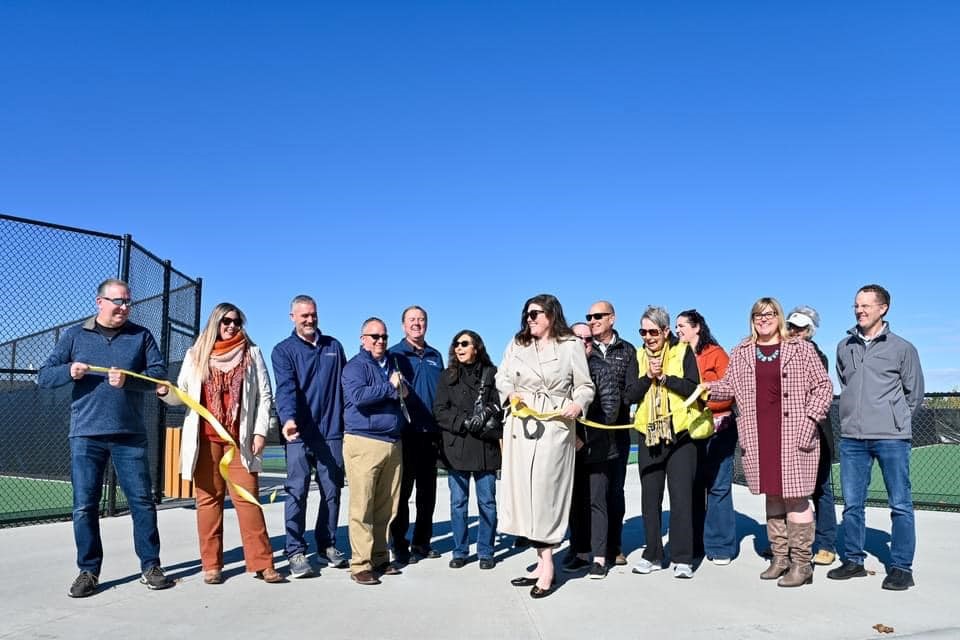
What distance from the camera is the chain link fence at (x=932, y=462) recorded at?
10.0 metres

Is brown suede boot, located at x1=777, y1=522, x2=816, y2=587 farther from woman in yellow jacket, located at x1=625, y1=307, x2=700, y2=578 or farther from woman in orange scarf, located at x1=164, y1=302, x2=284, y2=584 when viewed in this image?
woman in orange scarf, located at x1=164, y1=302, x2=284, y2=584

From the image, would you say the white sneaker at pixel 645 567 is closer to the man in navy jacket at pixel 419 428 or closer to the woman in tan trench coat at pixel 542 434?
the woman in tan trench coat at pixel 542 434

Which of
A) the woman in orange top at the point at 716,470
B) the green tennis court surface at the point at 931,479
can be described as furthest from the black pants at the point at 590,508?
Answer: the green tennis court surface at the point at 931,479

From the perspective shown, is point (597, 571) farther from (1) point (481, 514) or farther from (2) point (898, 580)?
(2) point (898, 580)

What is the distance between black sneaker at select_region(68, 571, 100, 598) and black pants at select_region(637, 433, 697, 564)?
3778mm

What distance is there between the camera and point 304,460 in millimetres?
5559

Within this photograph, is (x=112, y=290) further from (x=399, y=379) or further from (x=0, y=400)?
(x=0, y=400)

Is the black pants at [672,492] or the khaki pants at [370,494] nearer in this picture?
the khaki pants at [370,494]

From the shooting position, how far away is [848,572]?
5.37 metres

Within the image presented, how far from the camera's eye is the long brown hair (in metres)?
5.23

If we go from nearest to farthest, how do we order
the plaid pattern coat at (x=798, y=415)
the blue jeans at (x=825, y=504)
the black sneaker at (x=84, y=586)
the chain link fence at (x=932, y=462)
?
the black sneaker at (x=84, y=586) → the plaid pattern coat at (x=798, y=415) → the blue jeans at (x=825, y=504) → the chain link fence at (x=932, y=462)

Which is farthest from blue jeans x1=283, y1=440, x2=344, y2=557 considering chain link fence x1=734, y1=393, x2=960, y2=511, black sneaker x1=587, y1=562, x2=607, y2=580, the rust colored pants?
chain link fence x1=734, y1=393, x2=960, y2=511

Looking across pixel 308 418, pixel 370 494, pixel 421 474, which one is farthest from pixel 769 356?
pixel 308 418

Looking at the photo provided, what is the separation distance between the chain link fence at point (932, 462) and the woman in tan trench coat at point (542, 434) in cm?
613
